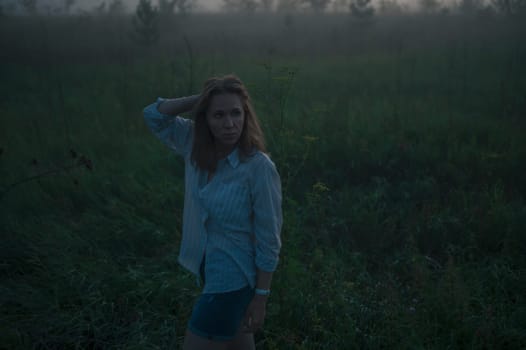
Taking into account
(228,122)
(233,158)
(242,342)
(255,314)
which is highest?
(228,122)

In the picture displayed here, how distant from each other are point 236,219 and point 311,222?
90.1 inches

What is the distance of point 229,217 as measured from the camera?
5.58 ft

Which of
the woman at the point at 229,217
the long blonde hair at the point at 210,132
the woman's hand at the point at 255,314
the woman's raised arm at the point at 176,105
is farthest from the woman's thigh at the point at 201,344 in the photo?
the woman's raised arm at the point at 176,105

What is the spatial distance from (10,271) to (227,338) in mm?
2330

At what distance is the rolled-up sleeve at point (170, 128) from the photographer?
2.05 m

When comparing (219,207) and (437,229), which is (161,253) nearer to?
(219,207)

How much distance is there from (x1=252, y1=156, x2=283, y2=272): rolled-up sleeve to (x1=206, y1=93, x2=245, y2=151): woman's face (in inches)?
7.7

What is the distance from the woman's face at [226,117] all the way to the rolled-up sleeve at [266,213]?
0.64 feet

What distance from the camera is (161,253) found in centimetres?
341

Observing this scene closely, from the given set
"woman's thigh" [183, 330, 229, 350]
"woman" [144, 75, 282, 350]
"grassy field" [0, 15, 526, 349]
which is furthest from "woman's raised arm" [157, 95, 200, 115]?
"woman's thigh" [183, 330, 229, 350]

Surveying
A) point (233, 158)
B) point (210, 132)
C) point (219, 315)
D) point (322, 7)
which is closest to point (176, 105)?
point (210, 132)

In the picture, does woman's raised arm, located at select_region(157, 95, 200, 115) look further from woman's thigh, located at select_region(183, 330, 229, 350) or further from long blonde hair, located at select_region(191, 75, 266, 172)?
woman's thigh, located at select_region(183, 330, 229, 350)

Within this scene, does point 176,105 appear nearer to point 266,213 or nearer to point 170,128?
point 170,128

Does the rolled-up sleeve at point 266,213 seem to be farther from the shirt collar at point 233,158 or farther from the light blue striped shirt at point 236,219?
the shirt collar at point 233,158
